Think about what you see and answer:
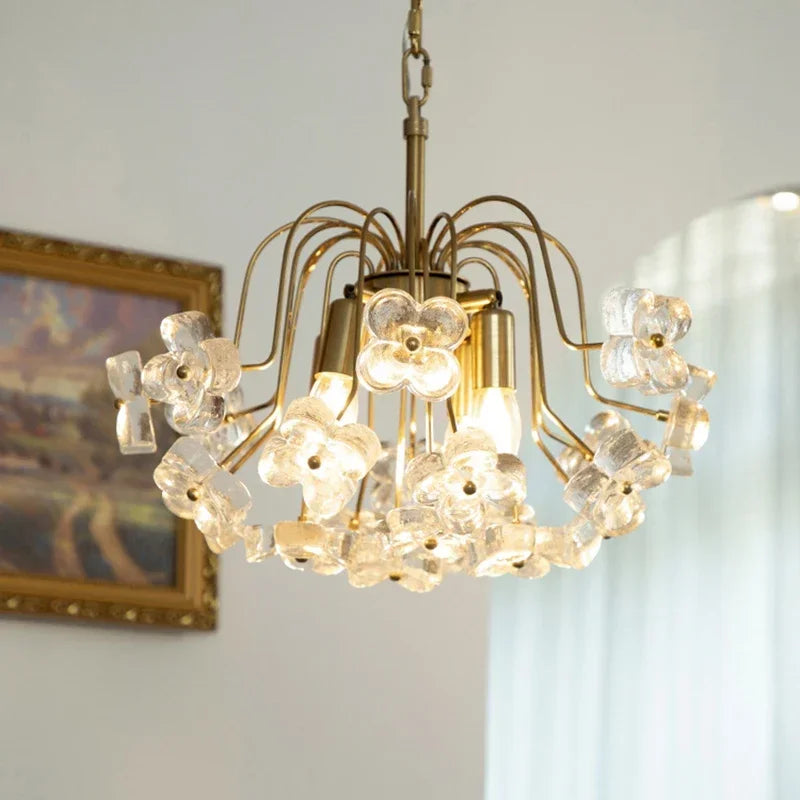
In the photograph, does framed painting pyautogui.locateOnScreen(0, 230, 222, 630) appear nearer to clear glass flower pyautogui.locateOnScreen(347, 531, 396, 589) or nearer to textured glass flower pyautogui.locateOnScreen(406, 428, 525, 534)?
clear glass flower pyautogui.locateOnScreen(347, 531, 396, 589)

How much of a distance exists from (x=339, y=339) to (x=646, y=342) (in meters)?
0.38

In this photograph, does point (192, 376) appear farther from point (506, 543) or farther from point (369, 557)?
point (506, 543)

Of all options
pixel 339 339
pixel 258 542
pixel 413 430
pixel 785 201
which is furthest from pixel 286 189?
pixel 258 542

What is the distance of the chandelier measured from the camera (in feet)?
5.50

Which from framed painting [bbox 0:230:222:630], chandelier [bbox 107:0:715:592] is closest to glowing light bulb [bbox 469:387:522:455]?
chandelier [bbox 107:0:715:592]

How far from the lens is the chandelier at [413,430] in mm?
1676

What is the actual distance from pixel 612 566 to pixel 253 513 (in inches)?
37.4

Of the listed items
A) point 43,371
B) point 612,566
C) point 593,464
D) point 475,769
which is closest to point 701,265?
point 612,566

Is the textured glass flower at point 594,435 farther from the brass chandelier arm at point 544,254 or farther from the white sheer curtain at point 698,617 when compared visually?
the white sheer curtain at point 698,617

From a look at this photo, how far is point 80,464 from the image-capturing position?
321 cm

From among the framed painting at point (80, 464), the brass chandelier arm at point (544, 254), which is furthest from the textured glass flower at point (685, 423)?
the framed painting at point (80, 464)

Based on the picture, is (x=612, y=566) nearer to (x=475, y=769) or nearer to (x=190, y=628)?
(x=475, y=769)

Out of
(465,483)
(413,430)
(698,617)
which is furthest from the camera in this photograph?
(698,617)

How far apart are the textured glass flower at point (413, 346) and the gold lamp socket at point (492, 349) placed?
242mm
